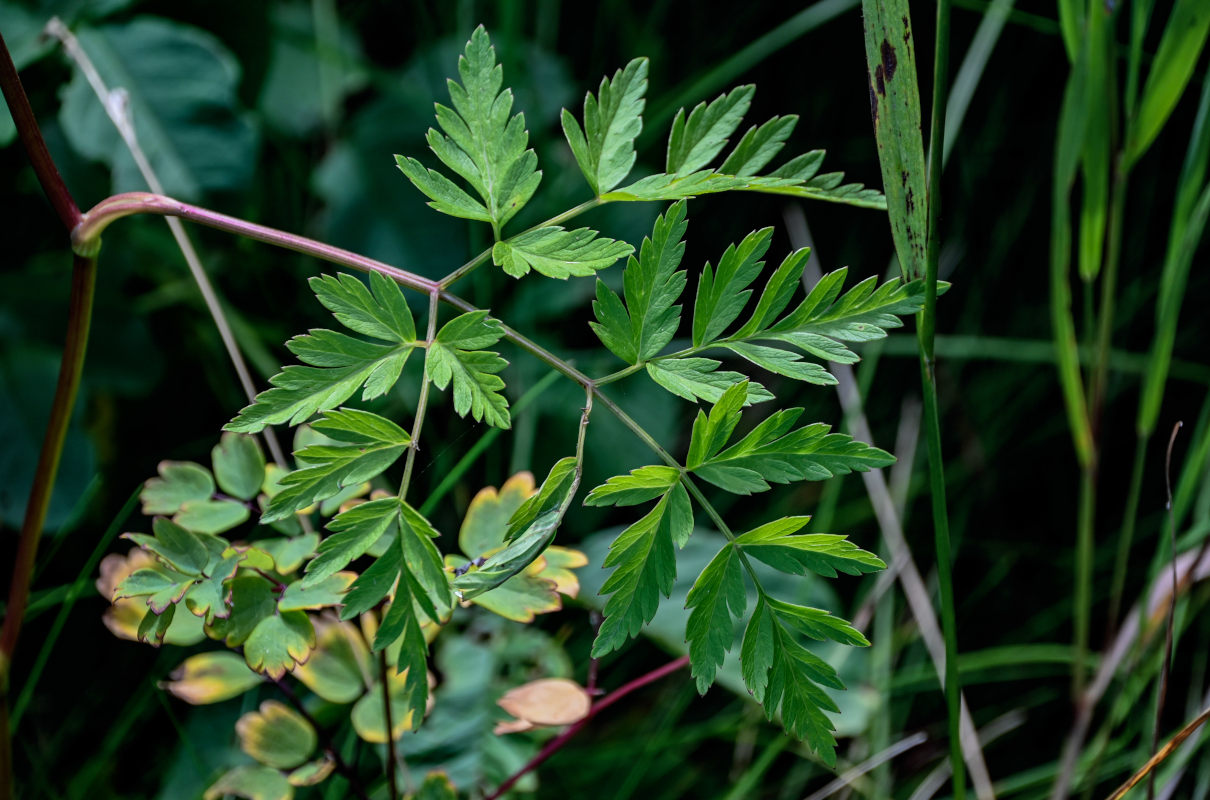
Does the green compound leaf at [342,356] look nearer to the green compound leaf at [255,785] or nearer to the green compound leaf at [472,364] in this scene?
the green compound leaf at [472,364]

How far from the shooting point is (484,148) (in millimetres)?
598

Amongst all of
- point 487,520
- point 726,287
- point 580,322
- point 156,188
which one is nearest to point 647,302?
point 726,287

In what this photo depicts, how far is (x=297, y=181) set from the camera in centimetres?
152

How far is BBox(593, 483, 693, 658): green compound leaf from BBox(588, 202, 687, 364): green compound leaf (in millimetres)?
99

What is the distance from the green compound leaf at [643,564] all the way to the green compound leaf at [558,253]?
5.9 inches

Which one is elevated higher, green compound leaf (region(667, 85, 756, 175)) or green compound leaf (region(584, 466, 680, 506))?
green compound leaf (region(667, 85, 756, 175))

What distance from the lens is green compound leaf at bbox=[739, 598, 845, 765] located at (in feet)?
1.83

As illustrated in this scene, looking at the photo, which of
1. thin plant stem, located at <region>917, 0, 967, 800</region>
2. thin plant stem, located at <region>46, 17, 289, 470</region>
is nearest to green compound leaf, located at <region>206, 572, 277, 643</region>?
thin plant stem, located at <region>46, 17, 289, 470</region>

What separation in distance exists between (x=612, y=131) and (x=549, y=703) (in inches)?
19.9

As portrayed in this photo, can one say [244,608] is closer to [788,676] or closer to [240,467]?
[240,467]

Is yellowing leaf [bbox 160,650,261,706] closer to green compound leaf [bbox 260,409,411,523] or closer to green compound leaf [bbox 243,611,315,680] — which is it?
green compound leaf [bbox 243,611,315,680]

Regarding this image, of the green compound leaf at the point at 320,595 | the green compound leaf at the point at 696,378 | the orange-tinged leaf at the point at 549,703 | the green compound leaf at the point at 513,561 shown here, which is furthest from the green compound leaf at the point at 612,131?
the orange-tinged leaf at the point at 549,703

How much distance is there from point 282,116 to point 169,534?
1.05 m

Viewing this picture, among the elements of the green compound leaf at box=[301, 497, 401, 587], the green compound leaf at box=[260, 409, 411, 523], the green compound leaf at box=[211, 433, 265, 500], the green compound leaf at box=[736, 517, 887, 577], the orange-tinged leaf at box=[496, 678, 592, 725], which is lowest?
the orange-tinged leaf at box=[496, 678, 592, 725]
